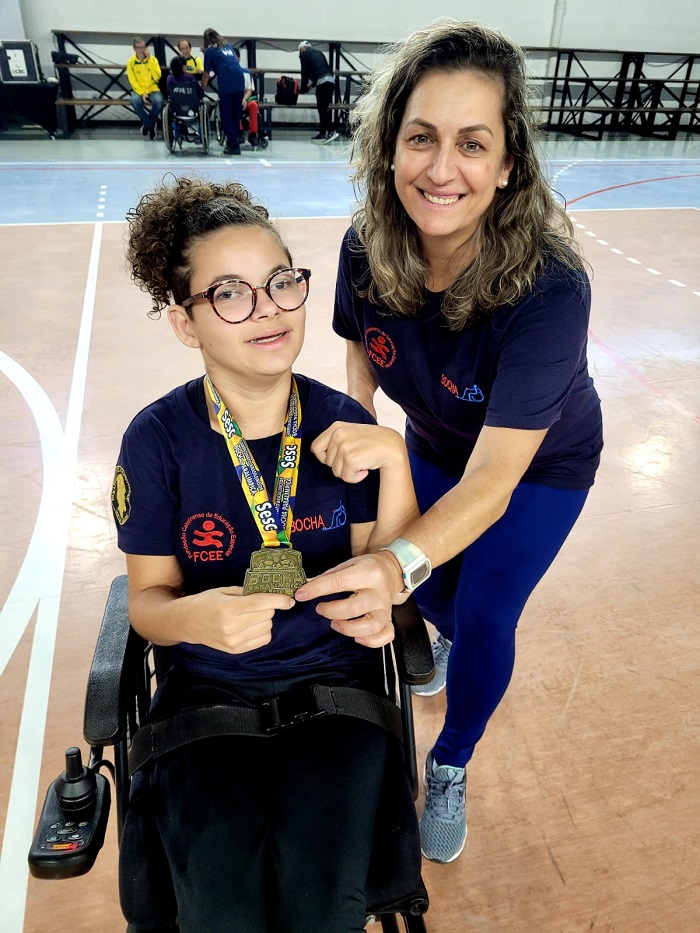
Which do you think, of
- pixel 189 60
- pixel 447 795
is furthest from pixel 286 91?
pixel 447 795

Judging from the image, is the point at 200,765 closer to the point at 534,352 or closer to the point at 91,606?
the point at 534,352

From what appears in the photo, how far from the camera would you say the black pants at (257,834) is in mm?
1148

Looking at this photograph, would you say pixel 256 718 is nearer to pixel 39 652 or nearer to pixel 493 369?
pixel 493 369

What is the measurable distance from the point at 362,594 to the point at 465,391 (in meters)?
0.63

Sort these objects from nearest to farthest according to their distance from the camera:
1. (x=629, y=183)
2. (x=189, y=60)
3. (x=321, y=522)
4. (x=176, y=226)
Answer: (x=176, y=226) → (x=321, y=522) → (x=629, y=183) → (x=189, y=60)

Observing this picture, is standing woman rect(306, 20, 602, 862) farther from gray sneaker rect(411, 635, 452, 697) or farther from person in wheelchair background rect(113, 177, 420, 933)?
gray sneaker rect(411, 635, 452, 697)

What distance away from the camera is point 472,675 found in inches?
72.8

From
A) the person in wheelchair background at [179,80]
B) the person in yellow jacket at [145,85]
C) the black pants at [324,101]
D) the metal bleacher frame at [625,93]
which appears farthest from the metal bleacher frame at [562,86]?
the person in wheelchair background at [179,80]

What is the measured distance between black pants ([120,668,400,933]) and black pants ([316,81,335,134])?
13.7 metres

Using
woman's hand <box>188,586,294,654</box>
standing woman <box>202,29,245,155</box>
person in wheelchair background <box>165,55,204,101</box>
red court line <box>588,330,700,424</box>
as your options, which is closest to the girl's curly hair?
woman's hand <box>188,586,294,654</box>

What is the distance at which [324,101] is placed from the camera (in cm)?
1323

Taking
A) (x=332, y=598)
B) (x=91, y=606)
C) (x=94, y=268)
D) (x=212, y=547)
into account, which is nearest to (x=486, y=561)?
(x=332, y=598)

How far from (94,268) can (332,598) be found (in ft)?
18.4

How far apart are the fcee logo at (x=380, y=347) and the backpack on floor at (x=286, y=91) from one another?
1299cm
